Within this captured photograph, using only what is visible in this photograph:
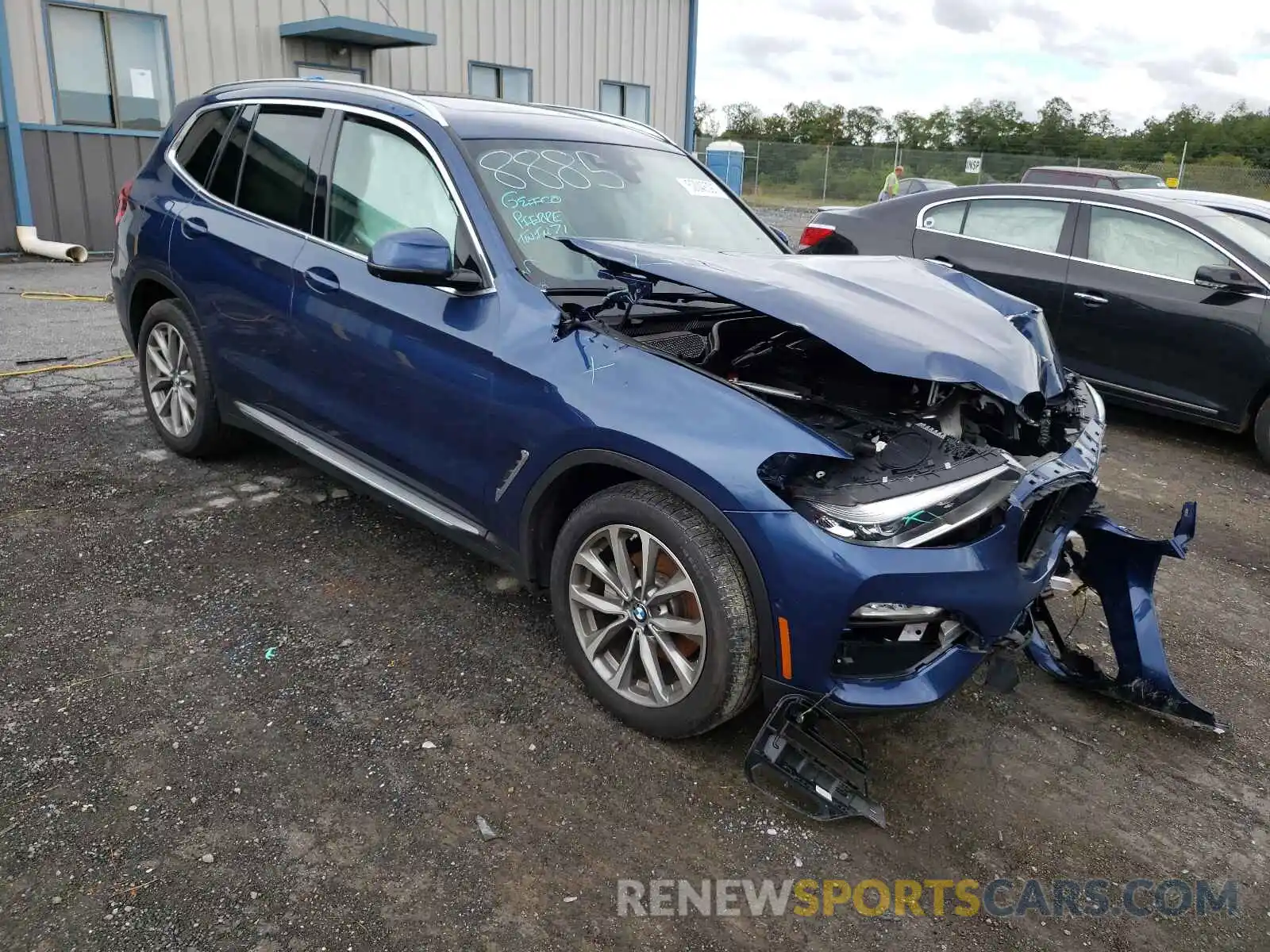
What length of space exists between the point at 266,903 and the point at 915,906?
1.59 m

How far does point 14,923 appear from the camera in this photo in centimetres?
221

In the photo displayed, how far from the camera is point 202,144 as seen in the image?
464cm

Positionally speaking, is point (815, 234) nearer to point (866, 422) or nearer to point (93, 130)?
point (866, 422)

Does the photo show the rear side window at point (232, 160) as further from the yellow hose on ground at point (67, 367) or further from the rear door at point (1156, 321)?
the rear door at point (1156, 321)

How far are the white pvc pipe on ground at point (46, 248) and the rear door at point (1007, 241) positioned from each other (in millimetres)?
9942

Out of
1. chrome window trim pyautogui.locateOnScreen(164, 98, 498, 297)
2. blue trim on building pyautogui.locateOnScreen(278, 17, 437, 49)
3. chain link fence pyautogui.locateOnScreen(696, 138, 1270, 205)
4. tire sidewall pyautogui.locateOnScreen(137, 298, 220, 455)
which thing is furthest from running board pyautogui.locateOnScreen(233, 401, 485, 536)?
chain link fence pyautogui.locateOnScreen(696, 138, 1270, 205)

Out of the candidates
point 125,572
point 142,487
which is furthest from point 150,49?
point 125,572

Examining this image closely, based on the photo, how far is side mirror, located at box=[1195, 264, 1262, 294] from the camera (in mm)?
5895

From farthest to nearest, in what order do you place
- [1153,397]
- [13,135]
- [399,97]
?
[13,135] → [1153,397] → [399,97]

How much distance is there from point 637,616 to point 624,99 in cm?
1664

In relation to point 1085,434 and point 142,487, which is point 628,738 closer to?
point 1085,434

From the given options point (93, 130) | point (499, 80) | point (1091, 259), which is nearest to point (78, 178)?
point (93, 130)

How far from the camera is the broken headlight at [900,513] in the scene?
2523mm

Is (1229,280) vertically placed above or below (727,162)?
below
